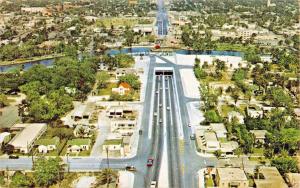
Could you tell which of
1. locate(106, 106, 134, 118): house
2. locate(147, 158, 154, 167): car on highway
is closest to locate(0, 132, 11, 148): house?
locate(106, 106, 134, 118): house

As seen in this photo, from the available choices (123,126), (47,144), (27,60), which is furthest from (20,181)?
(27,60)

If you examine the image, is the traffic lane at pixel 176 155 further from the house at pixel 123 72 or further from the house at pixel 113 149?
the house at pixel 123 72

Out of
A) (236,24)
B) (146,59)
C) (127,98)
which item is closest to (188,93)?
(127,98)

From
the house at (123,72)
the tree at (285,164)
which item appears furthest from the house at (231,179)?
the house at (123,72)

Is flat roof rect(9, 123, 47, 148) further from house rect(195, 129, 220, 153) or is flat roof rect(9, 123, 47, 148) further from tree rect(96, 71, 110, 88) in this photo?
tree rect(96, 71, 110, 88)

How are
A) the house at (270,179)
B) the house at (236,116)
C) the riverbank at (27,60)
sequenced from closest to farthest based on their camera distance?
the house at (270,179) < the house at (236,116) < the riverbank at (27,60)

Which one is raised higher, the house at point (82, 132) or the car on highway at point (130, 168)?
the house at point (82, 132)
